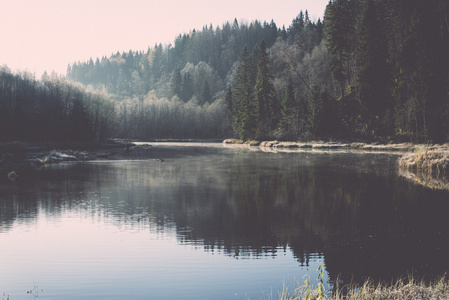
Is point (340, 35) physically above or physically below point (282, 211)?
above

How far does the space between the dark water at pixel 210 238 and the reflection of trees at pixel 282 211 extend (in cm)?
6

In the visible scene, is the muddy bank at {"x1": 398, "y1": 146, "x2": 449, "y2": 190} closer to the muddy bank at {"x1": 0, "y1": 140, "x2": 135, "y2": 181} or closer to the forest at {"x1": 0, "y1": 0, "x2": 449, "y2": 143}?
the forest at {"x1": 0, "y1": 0, "x2": 449, "y2": 143}

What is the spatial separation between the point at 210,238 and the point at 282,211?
19.6ft

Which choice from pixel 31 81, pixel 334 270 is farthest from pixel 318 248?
pixel 31 81

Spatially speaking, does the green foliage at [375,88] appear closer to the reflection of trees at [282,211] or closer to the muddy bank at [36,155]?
the muddy bank at [36,155]

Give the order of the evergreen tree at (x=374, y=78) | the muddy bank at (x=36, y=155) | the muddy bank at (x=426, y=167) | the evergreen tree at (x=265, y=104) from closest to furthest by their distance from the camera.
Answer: the muddy bank at (x=426, y=167), the muddy bank at (x=36, y=155), the evergreen tree at (x=374, y=78), the evergreen tree at (x=265, y=104)

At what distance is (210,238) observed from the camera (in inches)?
603

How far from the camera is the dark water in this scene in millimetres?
10961

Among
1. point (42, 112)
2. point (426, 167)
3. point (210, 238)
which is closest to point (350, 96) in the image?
point (426, 167)

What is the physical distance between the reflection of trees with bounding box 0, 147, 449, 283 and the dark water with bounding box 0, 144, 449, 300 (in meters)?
0.06

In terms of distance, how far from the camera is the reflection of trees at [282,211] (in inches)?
522

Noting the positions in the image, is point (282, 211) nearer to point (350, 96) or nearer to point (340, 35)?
point (350, 96)

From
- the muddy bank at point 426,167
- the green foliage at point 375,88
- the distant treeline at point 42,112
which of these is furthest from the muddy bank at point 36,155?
the muddy bank at point 426,167

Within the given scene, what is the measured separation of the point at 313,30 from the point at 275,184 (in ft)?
492
